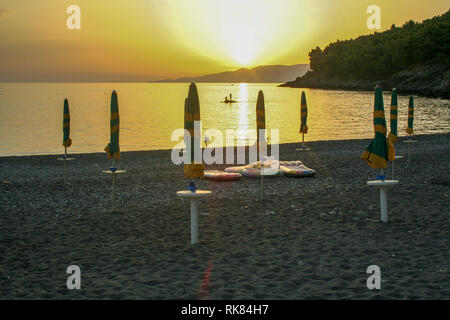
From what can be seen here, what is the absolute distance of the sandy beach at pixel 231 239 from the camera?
7191 mm

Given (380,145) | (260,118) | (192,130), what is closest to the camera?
(192,130)

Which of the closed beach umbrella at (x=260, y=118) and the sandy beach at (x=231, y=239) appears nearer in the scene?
the sandy beach at (x=231, y=239)

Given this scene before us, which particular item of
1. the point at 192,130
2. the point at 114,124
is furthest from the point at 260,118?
the point at 192,130

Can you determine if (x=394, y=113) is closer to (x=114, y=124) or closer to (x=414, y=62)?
(x=114, y=124)

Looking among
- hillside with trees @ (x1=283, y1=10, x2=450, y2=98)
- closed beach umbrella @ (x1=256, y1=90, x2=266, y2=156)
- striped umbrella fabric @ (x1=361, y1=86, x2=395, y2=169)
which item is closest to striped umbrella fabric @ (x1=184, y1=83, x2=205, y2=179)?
striped umbrella fabric @ (x1=361, y1=86, x2=395, y2=169)

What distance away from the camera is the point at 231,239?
984 cm

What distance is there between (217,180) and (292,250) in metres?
8.12

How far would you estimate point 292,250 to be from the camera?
8.93m

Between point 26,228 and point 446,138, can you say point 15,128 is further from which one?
point 26,228

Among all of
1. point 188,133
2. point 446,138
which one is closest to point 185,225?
point 188,133

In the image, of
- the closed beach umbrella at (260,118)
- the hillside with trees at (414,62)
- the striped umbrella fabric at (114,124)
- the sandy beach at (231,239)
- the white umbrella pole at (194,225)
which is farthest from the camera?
the hillside with trees at (414,62)

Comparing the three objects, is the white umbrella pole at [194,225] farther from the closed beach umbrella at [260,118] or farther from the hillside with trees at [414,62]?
the hillside with trees at [414,62]

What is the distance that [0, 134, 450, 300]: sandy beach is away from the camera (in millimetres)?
7191


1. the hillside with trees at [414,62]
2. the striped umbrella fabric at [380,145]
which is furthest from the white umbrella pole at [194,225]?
the hillside with trees at [414,62]
